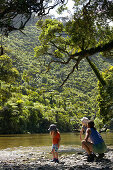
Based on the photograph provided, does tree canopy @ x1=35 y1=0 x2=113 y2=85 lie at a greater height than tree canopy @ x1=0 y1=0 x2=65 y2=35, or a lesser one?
greater

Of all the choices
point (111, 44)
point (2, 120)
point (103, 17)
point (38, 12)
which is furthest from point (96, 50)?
point (2, 120)

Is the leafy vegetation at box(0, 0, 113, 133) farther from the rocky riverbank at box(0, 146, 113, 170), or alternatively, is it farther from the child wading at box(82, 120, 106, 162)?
the child wading at box(82, 120, 106, 162)

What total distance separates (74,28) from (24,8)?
663cm

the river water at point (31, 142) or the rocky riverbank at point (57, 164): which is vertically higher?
the rocky riverbank at point (57, 164)

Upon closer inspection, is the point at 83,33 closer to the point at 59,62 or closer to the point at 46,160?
the point at 59,62

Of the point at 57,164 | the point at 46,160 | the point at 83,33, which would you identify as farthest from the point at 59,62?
the point at 57,164

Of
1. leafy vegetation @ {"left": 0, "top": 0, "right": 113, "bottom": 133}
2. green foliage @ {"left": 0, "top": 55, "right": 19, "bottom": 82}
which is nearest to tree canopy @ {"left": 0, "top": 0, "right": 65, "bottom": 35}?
leafy vegetation @ {"left": 0, "top": 0, "right": 113, "bottom": 133}

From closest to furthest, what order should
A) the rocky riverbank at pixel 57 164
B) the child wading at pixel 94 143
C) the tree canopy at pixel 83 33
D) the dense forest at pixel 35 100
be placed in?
the rocky riverbank at pixel 57 164 → the child wading at pixel 94 143 → the tree canopy at pixel 83 33 → the dense forest at pixel 35 100

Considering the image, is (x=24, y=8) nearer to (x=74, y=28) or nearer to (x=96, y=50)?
(x=96, y=50)

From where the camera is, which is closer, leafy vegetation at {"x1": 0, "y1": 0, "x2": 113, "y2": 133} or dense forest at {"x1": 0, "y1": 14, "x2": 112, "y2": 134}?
leafy vegetation at {"x1": 0, "y1": 0, "x2": 113, "y2": 133}

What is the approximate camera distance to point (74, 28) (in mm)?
12273

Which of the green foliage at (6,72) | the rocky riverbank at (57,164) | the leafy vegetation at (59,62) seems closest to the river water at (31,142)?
the leafy vegetation at (59,62)

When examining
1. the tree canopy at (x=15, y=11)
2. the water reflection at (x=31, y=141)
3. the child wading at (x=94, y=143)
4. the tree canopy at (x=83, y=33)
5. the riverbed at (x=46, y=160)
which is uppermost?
the tree canopy at (x=83, y=33)

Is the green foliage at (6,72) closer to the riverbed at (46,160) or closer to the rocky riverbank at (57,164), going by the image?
the riverbed at (46,160)
